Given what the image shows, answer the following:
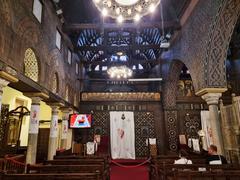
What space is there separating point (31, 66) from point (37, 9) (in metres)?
2.06

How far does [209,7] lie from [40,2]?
6.11 m

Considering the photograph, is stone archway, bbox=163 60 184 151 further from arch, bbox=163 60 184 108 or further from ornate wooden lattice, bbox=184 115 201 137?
ornate wooden lattice, bbox=184 115 201 137

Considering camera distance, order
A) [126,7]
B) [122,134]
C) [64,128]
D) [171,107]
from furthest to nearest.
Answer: [122,134], [171,107], [64,128], [126,7]

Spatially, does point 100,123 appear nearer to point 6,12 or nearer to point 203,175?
point 6,12

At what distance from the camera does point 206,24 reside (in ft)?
22.1

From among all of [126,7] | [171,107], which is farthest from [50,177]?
[171,107]

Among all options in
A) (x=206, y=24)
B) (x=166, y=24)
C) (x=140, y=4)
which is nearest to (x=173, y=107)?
(x=166, y=24)

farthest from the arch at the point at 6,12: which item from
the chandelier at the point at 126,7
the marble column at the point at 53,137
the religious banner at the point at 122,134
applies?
the religious banner at the point at 122,134

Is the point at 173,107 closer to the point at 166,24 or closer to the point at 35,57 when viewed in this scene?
the point at 166,24

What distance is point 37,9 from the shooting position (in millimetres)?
→ 6711

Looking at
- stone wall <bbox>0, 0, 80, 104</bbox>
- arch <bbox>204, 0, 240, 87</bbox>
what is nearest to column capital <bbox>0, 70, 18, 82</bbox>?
stone wall <bbox>0, 0, 80, 104</bbox>

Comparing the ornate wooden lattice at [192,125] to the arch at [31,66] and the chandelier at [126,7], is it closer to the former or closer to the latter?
the chandelier at [126,7]

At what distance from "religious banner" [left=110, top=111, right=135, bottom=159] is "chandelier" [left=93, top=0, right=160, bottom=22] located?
9757 millimetres

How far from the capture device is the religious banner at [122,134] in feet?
44.2
